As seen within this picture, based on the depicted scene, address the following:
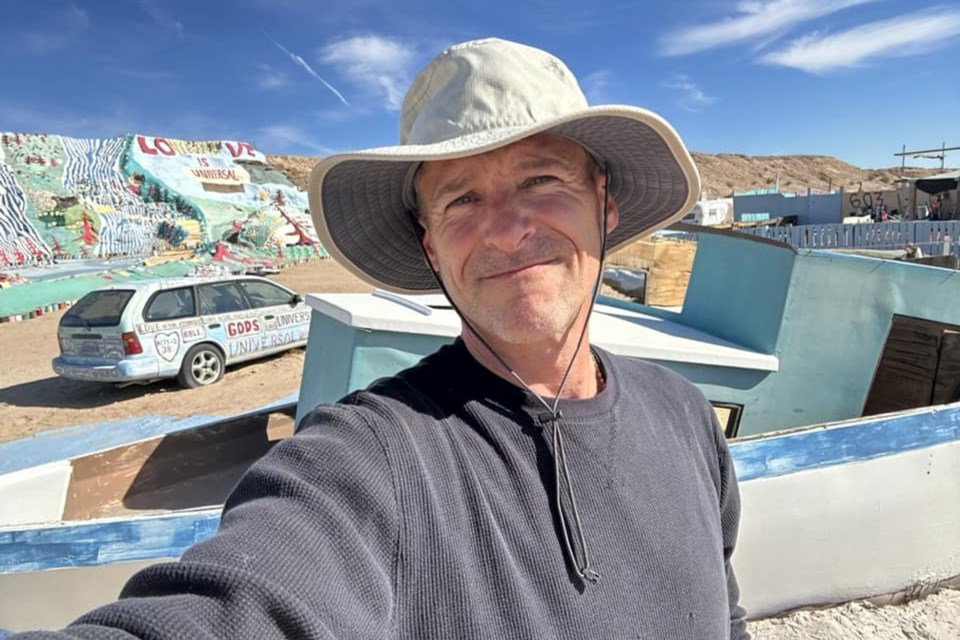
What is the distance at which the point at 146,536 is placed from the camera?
2.51m

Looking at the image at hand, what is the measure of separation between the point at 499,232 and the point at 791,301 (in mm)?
Answer: 2993

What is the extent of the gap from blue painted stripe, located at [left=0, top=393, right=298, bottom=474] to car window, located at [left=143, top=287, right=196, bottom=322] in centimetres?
308

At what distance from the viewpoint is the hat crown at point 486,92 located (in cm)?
120

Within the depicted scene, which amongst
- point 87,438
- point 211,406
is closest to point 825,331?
point 87,438

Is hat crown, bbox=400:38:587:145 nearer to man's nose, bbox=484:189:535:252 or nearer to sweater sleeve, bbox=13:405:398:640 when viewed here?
man's nose, bbox=484:189:535:252

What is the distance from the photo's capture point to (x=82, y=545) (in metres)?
2.51

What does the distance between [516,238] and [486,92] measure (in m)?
0.31

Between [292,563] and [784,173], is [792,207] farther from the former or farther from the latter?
[784,173]

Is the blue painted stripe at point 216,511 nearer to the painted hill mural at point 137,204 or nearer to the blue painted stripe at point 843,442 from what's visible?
the blue painted stripe at point 843,442

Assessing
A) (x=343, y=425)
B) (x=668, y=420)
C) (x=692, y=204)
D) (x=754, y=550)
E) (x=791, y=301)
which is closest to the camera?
(x=343, y=425)

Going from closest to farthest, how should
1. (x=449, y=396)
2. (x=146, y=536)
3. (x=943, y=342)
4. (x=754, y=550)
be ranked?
(x=449, y=396)
(x=146, y=536)
(x=754, y=550)
(x=943, y=342)

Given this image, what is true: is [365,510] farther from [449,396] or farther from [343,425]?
[449,396]

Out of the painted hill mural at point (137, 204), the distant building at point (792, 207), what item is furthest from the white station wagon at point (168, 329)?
the distant building at point (792, 207)

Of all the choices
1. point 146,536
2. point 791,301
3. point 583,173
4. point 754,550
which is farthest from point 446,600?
point 791,301
